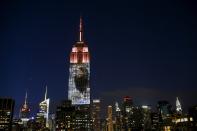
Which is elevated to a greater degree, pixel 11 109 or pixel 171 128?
pixel 11 109

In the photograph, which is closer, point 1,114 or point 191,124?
point 191,124

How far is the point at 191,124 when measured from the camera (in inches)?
5423

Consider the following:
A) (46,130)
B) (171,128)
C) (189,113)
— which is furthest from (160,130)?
(46,130)

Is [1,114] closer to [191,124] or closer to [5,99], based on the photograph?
[5,99]

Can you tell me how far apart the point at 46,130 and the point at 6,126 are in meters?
45.3

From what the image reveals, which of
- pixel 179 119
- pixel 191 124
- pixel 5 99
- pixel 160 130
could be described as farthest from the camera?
pixel 160 130

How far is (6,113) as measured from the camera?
155m

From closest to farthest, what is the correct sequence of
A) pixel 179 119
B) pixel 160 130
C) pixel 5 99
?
pixel 179 119 → pixel 5 99 → pixel 160 130

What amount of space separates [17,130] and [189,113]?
297ft

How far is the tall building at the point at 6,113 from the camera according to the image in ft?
492

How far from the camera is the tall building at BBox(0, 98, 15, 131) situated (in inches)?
5901

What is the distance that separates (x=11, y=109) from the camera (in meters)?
156

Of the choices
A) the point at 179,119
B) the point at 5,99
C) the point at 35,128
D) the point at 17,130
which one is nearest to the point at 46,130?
the point at 35,128

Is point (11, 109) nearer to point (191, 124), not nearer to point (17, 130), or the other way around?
point (17, 130)
